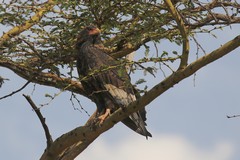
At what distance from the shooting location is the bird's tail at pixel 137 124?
6048 millimetres

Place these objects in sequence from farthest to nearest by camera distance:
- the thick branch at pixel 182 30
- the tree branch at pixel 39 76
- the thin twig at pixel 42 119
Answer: the tree branch at pixel 39 76 < the thin twig at pixel 42 119 < the thick branch at pixel 182 30

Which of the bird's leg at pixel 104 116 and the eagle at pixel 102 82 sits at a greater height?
the eagle at pixel 102 82

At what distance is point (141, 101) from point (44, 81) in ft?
7.21

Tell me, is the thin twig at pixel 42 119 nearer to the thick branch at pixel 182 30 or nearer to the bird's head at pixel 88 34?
the bird's head at pixel 88 34

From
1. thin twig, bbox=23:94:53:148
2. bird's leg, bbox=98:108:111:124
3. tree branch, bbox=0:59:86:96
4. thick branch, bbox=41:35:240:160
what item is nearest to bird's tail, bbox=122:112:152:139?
bird's leg, bbox=98:108:111:124

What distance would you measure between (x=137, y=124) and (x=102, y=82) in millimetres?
569

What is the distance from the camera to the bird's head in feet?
21.4

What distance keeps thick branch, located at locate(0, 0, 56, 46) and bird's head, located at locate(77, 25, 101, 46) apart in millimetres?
430

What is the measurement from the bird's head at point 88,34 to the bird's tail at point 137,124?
3.24ft

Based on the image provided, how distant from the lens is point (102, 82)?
20.6ft

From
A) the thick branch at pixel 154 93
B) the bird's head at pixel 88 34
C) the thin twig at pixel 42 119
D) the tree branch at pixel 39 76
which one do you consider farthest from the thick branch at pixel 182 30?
the bird's head at pixel 88 34

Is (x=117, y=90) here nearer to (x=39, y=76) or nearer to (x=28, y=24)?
(x=39, y=76)

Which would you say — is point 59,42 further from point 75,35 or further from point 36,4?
point 36,4

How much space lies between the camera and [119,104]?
612cm
